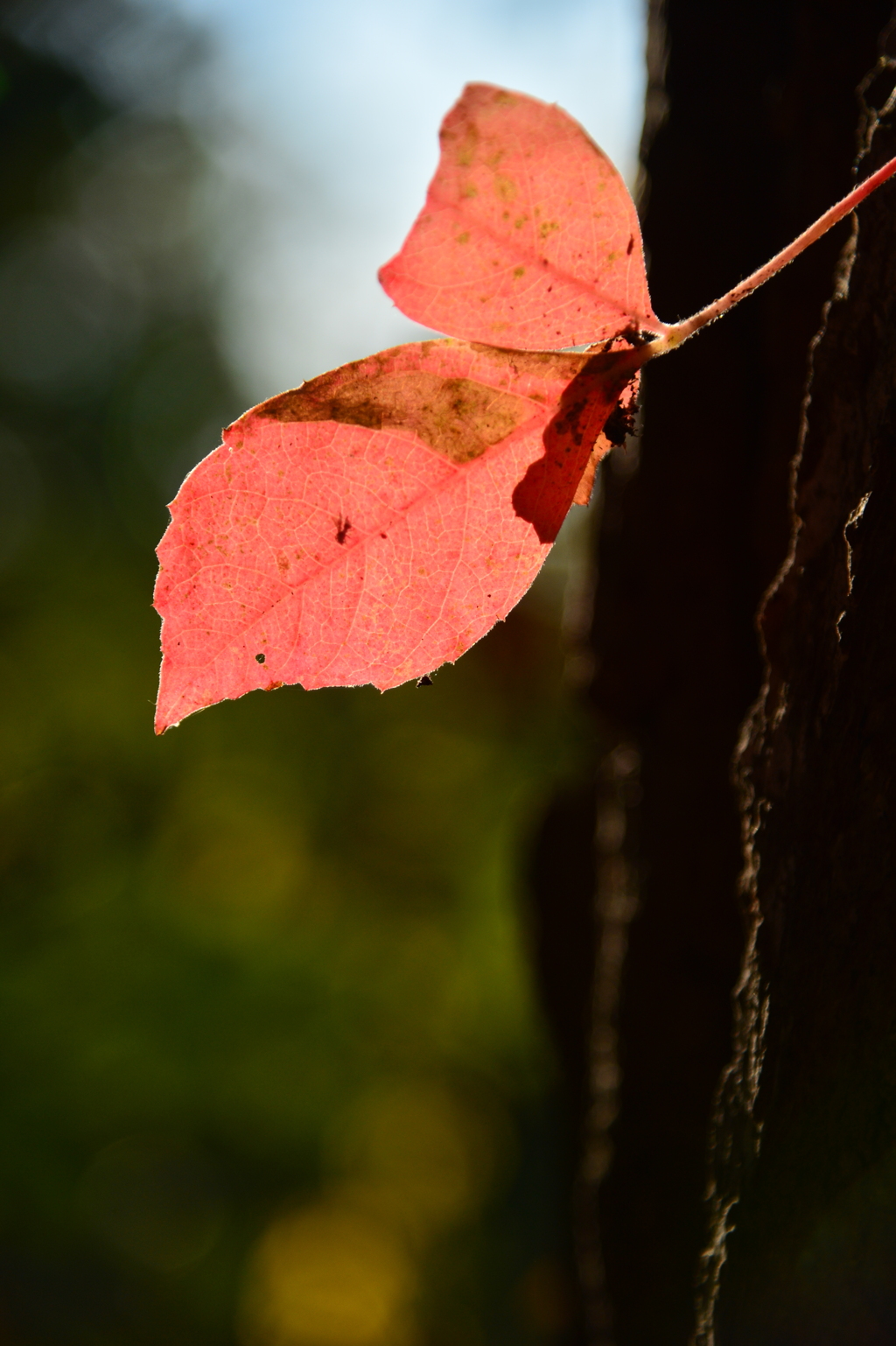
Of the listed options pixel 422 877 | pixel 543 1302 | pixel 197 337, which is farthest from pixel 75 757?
pixel 197 337

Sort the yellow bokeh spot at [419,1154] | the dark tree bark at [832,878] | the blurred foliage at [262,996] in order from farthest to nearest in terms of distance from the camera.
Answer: the yellow bokeh spot at [419,1154] < the blurred foliage at [262,996] < the dark tree bark at [832,878]

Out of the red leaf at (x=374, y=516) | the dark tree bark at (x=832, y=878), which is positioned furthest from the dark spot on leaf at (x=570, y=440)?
the dark tree bark at (x=832, y=878)

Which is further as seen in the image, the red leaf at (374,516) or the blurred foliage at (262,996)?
the blurred foliage at (262,996)

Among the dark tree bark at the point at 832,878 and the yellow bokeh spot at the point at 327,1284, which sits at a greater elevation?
the dark tree bark at the point at 832,878

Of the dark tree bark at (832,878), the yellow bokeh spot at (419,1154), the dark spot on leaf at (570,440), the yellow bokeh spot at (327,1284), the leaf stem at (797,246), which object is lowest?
the yellow bokeh spot at (327,1284)

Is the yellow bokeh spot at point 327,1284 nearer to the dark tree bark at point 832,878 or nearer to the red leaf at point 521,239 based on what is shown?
the dark tree bark at point 832,878

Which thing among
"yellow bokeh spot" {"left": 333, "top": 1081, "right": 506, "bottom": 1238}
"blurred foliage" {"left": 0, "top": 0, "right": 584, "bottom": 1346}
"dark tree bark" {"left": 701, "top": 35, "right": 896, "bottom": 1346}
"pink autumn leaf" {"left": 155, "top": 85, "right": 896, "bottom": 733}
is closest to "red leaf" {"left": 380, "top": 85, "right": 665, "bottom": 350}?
"pink autumn leaf" {"left": 155, "top": 85, "right": 896, "bottom": 733}

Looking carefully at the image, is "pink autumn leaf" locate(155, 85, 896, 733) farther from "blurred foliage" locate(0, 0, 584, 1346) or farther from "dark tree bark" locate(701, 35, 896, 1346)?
"blurred foliage" locate(0, 0, 584, 1346)
